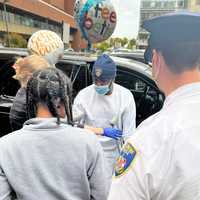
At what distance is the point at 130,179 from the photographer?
1.00 meters

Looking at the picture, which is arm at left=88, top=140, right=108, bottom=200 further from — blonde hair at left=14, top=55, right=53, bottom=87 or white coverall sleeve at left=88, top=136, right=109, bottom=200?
blonde hair at left=14, top=55, right=53, bottom=87

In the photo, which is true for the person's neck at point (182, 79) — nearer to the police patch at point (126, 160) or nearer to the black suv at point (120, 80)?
the police patch at point (126, 160)

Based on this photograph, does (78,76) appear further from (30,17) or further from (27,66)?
(30,17)

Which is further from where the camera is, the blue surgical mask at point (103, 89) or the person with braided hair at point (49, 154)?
the blue surgical mask at point (103, 89)

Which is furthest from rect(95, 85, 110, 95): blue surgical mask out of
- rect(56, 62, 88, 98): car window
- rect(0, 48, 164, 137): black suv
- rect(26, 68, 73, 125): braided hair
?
rect(26, 68, 73, 125): braided hair

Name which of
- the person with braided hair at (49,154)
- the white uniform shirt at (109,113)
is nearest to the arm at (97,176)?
the person with braided hair at (49,154)

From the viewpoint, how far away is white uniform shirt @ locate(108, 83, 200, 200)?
0.94 metres

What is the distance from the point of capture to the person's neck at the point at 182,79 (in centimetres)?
109

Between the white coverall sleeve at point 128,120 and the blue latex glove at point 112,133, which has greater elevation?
the white coverall sleeve at point 128,120

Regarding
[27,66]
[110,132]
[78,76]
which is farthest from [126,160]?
[78,76]

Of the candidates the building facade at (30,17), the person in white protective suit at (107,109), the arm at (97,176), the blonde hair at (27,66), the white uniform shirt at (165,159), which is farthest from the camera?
the building facade at (30,17)

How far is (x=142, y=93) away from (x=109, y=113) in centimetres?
101

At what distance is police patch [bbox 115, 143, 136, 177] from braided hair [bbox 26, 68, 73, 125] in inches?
23.2

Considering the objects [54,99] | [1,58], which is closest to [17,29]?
[1,58]
